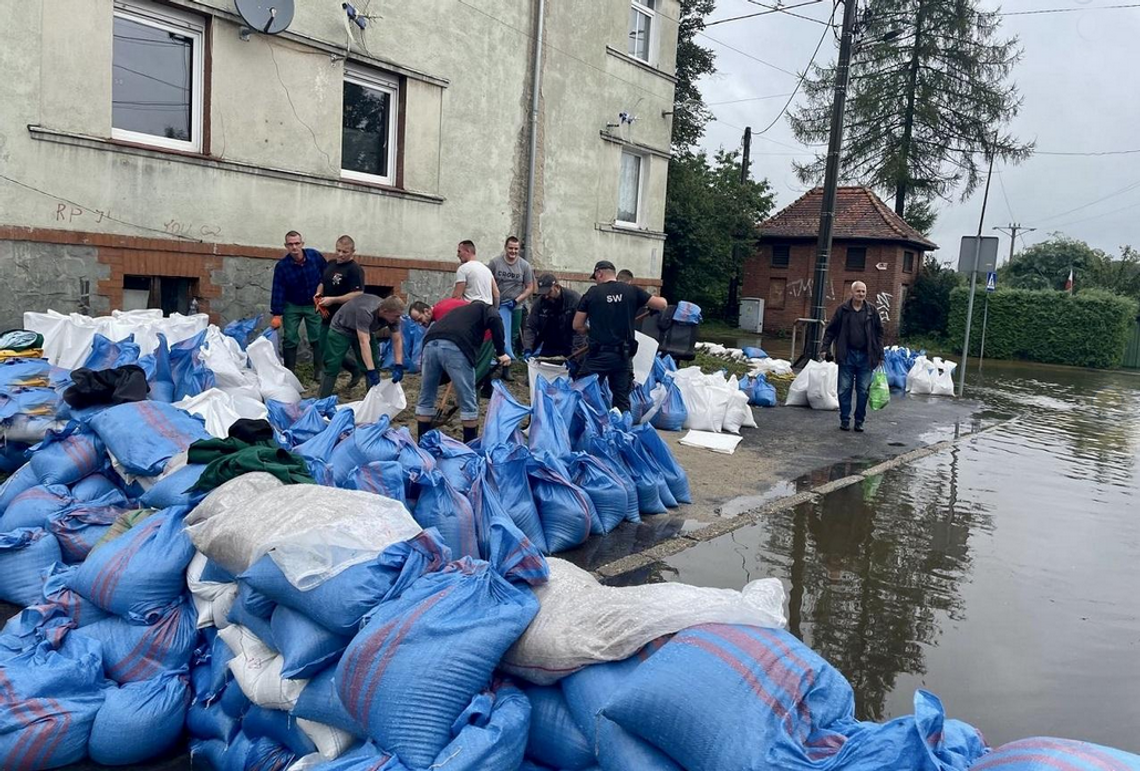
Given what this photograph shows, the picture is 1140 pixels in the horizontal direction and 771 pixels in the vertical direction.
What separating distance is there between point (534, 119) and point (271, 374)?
7.00 meters

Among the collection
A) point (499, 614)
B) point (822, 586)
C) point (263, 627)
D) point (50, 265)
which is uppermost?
point (50, 265)

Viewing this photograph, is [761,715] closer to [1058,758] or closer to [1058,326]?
[1058,758]

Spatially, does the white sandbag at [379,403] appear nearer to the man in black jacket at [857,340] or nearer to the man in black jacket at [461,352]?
the man in black jacket at [461,352]

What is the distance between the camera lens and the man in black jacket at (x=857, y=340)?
957 cm

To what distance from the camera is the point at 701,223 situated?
2627 centimetres

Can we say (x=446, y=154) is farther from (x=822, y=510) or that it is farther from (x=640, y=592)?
(x=640, y=592)

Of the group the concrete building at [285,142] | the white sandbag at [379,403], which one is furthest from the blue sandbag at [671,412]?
the concrete building at [285,142]

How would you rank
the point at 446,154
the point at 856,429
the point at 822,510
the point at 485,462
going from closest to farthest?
the point at 485,462
the point at 822,510
the point at 856,429
the point at 446,154

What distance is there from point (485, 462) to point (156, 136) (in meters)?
6.58

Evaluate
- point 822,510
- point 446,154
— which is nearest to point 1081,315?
point 446,154

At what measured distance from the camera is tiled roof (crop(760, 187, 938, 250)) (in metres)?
30.3

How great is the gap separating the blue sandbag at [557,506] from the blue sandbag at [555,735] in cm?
243

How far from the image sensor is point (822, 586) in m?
4.97

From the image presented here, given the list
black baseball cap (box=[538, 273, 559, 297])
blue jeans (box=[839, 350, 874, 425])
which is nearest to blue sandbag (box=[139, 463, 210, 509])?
black baseball cap (box=[538, 273, 559, 297])
